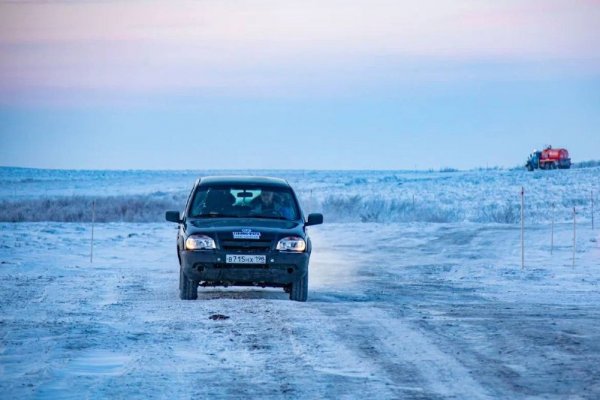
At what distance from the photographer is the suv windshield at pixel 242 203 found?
17.7m

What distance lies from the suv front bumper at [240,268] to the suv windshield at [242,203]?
4.22ft

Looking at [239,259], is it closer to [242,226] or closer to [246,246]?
[246,246]

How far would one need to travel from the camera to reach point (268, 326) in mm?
13266

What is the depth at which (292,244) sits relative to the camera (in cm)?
1664

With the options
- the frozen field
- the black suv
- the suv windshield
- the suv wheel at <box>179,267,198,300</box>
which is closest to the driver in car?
the suv windshield

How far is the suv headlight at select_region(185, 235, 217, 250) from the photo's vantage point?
54.2ft

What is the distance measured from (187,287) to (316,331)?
4.36 meters

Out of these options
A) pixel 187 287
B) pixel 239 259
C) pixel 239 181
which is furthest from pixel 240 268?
pixel 239 181

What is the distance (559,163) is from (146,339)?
264ft

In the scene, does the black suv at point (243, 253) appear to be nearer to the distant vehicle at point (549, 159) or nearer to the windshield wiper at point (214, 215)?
the windshield wiper at point (214, 215)

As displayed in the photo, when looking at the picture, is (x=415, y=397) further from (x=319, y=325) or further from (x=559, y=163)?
(x=559, y=163)

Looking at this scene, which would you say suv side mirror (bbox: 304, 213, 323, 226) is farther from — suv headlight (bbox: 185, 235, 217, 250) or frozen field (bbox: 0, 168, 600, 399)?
suv headlight (bbox: 185, 235, 217, 250)

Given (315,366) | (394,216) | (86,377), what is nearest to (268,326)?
(315,366)

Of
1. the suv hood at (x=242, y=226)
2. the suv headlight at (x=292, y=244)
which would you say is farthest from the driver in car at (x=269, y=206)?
the suv headlight at (x=292, y=244)
